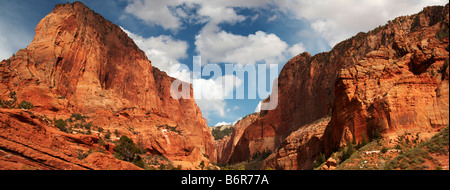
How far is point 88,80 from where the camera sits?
229 ft

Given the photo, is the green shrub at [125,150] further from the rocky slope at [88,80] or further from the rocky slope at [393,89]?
the rocky slope at [393,89]

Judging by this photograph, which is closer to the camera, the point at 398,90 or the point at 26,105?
the point at 398,90

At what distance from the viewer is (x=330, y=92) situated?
78.4 metres

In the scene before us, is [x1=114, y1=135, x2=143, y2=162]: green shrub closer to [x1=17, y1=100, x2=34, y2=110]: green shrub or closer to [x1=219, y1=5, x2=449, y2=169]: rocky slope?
[x1=17, y1=100, x2=34, y2=110]: green shrub

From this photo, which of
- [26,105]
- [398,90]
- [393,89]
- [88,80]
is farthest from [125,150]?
[398,90]

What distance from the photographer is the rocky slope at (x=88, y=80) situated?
55.2 metres

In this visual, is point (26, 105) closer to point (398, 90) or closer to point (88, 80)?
point (88, 80)

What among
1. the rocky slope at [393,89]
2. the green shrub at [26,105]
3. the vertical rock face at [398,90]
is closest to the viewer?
the vertical rock face at [398,90]

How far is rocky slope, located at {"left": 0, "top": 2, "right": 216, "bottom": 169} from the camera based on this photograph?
55.2m

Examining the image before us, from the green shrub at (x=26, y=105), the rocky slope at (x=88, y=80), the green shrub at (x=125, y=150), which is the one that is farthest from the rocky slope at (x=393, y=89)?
the green shrub at (x=26, y=105)

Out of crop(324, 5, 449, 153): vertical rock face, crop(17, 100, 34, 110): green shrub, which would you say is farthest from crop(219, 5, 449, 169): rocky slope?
crop(17, 100, 34, 110): green shrub

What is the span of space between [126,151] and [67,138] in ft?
33.0

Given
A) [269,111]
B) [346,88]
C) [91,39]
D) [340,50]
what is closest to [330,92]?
[340,50]
